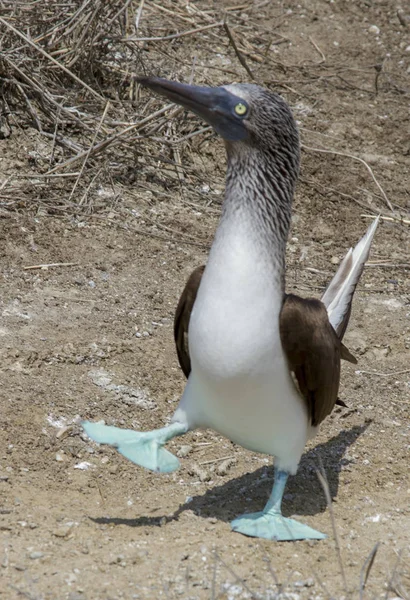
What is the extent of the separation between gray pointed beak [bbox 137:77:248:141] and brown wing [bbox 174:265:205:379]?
668 millimetres

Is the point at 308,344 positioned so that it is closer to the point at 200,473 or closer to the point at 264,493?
the point at 264,493

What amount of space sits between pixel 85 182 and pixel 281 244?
11.7 ft

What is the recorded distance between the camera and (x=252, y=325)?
372 cm

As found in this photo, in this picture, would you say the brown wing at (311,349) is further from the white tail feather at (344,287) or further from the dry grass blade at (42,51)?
the dry grass blade at (42,51)

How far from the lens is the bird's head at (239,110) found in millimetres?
3863

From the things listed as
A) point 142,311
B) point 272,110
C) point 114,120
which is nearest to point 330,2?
point 114,120

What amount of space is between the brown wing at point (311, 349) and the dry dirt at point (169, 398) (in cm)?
65

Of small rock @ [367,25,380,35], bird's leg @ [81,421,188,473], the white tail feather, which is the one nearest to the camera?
bird's leg @ [81,421,188,473]

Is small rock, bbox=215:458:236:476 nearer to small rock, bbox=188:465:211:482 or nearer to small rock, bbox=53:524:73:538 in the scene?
small rock, bbox=188:465:211:482

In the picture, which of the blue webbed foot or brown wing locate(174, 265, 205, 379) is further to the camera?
brown wing locate(174, 265, 205, 379)

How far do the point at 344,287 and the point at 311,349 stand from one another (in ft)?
3.98

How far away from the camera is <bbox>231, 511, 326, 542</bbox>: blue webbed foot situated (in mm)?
3986

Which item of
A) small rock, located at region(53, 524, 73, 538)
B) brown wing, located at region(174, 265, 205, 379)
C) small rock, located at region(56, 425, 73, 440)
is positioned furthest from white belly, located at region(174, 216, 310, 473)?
small rock, located at region(56, 425, 73, 440)

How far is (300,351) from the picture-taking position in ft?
12.8
